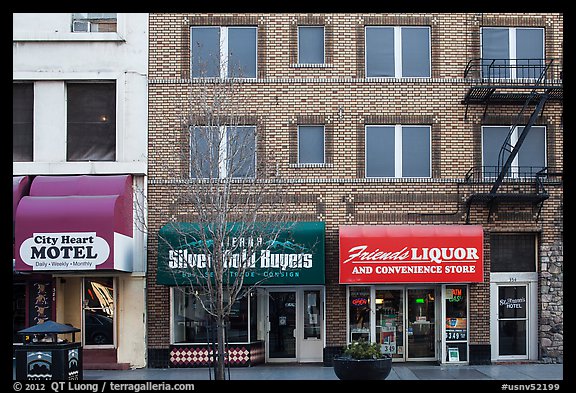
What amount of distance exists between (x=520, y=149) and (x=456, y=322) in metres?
5.17

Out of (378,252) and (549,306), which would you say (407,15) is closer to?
(378,252)

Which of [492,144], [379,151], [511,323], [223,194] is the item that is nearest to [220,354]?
[223,194]

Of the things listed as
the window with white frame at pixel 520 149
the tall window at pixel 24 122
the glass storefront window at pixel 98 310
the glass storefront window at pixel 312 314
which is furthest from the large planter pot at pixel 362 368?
the tall window at pixel 24 122

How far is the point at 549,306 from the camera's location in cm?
2119

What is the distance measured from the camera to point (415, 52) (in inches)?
853

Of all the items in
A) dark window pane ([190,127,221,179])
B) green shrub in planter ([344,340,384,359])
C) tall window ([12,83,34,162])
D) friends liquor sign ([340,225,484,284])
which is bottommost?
green shrub in planter ([344,340,384,359])

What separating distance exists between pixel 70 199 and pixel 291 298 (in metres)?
6.57

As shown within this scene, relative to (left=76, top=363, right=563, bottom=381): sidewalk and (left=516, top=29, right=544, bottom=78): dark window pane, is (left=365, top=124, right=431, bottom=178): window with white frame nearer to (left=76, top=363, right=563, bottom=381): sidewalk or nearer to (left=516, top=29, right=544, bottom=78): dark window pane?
(left=516, top=29, right=544, bottom=78): dark window pane

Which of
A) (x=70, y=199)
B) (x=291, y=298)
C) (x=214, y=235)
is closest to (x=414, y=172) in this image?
(x=291, y=298)

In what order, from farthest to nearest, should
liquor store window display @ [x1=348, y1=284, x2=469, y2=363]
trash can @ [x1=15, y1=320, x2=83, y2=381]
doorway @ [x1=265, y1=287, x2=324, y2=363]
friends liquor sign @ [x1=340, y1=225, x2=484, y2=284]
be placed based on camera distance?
doorway @ [x1=265, y1=287, x2=324, y2=363] < liquor store window display @ [x1=348, y1=284, x2=469, y2=363] < friends liquor sign @ [x1=340, y1=225, x2=484, y2=284] < trash can @ [x1=15, y1=320, x2=83, y2=381]

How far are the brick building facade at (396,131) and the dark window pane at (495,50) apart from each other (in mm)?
231

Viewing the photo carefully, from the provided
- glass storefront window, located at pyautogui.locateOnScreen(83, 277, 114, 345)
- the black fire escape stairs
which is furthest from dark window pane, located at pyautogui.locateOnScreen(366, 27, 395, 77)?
glass storefront window, located at pyautogui.locateOnScreen(83, 277, 114, 345)

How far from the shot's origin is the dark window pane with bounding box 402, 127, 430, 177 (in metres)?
21.5

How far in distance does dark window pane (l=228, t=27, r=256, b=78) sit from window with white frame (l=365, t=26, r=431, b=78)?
10.6 ft
